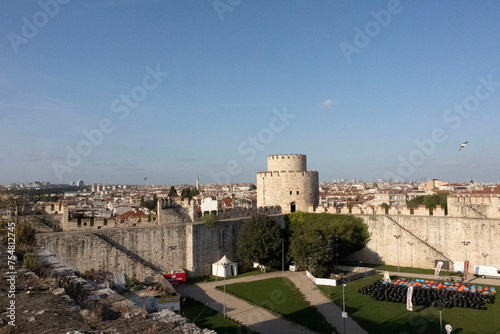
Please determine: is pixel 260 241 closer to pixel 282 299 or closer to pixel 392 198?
pixel 282 299

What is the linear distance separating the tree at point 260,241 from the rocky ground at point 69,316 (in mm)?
15925

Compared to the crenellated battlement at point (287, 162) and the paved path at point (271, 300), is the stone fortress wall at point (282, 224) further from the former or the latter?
the paved path at point (271, 300)

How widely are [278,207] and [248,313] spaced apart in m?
12.0

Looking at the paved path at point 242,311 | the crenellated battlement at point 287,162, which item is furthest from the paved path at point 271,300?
the crenellated battlement at point 287,162

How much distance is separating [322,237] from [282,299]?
600 cm

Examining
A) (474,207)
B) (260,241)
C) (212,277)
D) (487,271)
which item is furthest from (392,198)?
(212,277)

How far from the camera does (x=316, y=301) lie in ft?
52.2

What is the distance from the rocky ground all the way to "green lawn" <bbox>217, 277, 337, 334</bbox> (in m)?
9.67

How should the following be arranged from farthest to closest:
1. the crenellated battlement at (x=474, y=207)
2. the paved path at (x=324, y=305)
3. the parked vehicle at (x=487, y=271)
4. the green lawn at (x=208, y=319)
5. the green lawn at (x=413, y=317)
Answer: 1. the crenellated battlement at (x=474, y=207)
2. the parked vehicle at (x=487, y=271)
3. the paved path at (x=324, y=305)
4. the green lawn at (x=208, y=319)
5. the green lawn at (x=413, y=317)

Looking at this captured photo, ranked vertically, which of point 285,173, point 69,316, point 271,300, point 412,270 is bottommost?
point 412,270

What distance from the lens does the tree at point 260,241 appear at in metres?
20.8

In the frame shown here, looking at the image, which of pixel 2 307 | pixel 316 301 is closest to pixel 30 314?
pixel 2 307

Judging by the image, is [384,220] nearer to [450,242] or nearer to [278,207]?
[450,242]

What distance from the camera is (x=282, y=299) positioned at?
53.2ft
